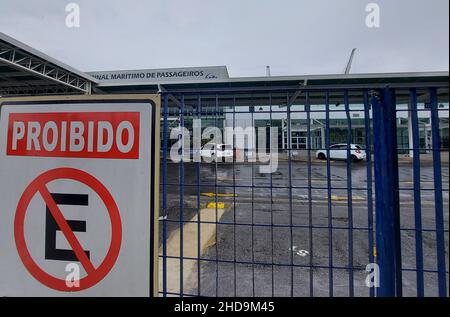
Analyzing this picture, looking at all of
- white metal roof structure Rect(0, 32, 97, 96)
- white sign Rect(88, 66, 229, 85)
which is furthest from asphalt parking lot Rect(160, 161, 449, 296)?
white sign Rect(88, 66, 229, 85)

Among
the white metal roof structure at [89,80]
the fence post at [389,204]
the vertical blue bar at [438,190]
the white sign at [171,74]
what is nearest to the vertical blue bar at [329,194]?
the fence post at [389,204]

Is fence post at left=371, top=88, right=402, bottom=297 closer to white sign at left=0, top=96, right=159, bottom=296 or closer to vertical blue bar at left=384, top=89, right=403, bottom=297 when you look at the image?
vertical blue bar at left=384, top=89, right=403, bottom=297

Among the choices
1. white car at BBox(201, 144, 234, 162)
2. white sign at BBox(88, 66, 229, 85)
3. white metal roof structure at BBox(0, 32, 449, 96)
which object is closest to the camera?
white car at BBox(201, 144, 234, 162)

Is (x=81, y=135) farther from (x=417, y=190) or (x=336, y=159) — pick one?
(x=417, y=190)

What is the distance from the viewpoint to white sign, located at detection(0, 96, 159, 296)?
5.02 feet

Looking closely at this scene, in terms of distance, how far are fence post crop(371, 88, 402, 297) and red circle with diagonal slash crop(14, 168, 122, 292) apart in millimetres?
1586

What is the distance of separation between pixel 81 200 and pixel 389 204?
1.84m

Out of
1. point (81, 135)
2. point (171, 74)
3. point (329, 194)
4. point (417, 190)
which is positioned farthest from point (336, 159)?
point (171, 74)

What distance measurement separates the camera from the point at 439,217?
1.56 metres

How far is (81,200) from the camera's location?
1.56 metres

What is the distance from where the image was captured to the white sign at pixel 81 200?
60.2 inches
